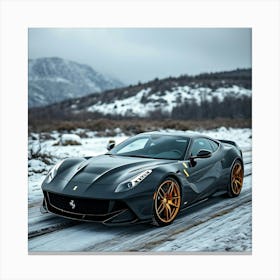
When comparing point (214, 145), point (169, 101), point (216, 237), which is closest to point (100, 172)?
point (216, 237)

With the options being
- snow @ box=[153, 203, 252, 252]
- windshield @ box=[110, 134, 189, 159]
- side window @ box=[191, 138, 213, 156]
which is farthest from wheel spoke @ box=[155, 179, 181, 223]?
side window @ box=[191, 138, 213, 156]

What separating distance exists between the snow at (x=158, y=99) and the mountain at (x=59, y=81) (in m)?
0.78

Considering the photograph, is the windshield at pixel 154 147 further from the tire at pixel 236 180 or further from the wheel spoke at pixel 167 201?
the tire at pixel 236 180

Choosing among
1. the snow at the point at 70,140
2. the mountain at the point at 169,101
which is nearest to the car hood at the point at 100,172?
the mountain at the point at 169,101

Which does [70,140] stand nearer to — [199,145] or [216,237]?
[199,145]

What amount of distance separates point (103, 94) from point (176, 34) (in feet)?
7.74

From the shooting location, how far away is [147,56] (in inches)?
241

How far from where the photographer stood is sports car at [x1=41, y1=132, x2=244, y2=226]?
13.6 feet

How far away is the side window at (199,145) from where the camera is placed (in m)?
5.11

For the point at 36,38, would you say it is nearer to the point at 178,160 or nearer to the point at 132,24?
the point at 132,24

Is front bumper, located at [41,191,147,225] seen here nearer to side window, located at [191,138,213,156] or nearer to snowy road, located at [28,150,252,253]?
snowy road, located at [28,150,252,253]

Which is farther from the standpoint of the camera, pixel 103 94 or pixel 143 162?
pixel 103 94

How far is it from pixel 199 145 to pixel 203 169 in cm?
39
